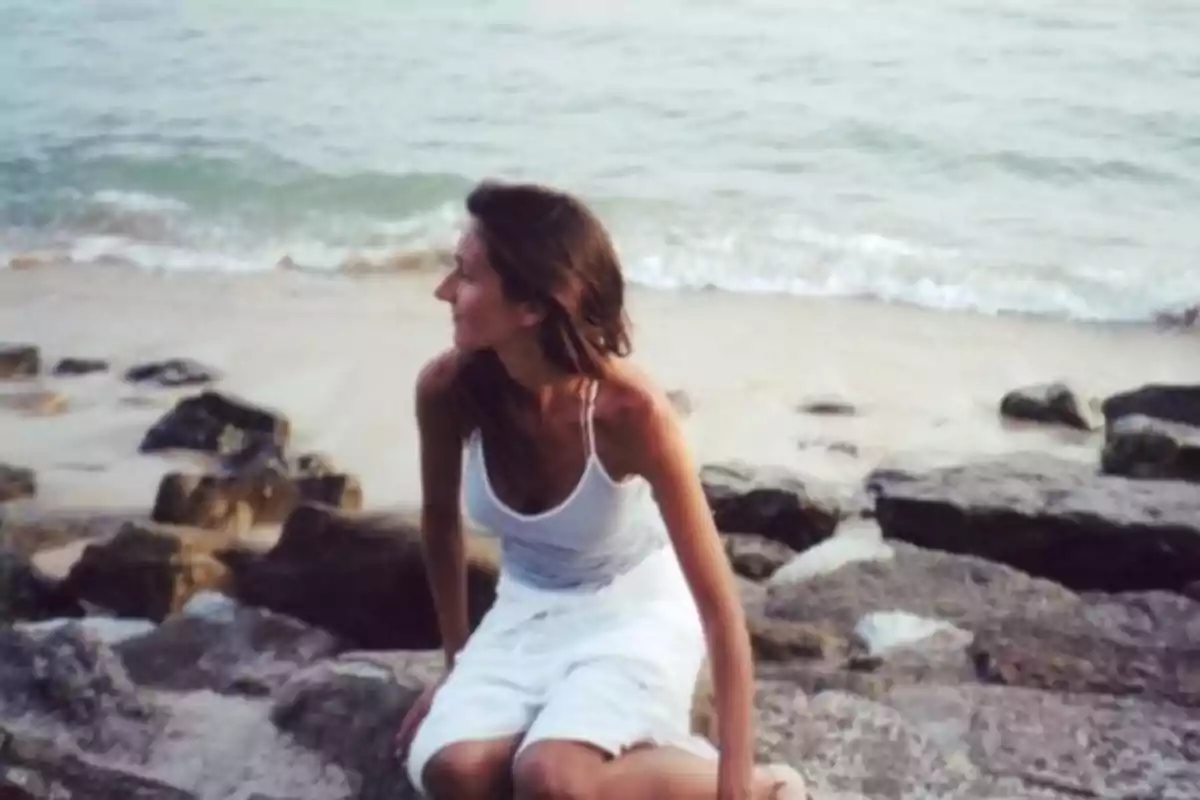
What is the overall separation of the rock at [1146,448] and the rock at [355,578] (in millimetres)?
996

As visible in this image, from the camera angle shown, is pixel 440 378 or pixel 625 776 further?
pixel 440 378

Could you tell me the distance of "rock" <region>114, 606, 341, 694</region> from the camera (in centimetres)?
218

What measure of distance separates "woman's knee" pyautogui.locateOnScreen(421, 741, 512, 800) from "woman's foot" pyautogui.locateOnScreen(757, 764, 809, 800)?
0.25 m

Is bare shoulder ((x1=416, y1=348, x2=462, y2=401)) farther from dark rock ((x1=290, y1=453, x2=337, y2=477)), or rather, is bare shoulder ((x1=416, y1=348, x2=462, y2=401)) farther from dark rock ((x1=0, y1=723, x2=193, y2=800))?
dark rock ((x1=290, y1=453, x2=337, y2=477))

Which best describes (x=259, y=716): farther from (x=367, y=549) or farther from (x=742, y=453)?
(x=742, y=453)

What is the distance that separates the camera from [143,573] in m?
2.38

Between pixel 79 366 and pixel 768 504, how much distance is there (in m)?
1.17

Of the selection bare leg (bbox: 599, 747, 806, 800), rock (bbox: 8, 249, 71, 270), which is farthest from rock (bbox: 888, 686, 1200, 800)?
rock (bbox: 8, 249, 71, 270)

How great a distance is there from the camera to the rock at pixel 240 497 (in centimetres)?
249

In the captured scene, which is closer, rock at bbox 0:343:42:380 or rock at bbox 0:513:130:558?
rock at bbox 0:513:130:558

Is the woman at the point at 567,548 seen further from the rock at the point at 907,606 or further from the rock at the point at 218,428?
the rock at the point at 218,428

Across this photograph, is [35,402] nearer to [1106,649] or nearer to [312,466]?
[312,466]

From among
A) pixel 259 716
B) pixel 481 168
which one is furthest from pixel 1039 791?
pixel 481 168

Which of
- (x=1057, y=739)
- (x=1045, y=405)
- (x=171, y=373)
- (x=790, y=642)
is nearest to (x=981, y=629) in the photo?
(x=790, y=642)
